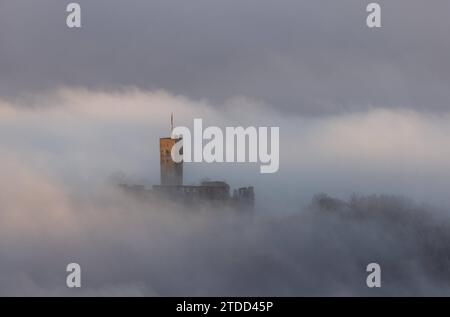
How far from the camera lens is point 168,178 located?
205 feet

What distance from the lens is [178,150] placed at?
5388 cm
